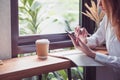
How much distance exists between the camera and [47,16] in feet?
7.50

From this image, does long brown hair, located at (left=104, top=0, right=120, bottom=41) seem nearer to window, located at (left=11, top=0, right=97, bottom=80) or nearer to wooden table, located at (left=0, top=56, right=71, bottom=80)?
wooden table, located at (left=0, top=56, right=71, bottom=80)

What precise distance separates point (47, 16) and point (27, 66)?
73cm

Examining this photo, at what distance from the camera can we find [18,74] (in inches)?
62.2

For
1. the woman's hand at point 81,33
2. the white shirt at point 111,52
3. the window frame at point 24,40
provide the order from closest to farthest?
the white shirt at point 111,52, the window frame at point 24,40, the woman's hand at point 81,33

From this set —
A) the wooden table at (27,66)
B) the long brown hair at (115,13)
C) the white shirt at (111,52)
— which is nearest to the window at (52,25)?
the wooden table at (27,66)

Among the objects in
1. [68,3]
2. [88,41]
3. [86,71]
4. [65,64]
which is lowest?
[86,71]

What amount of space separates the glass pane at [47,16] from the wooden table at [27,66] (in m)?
0.35

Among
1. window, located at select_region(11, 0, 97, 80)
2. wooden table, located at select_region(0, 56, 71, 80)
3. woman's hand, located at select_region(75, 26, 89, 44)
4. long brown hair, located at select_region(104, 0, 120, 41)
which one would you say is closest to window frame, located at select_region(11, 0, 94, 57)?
window, located at select_region(11, 0, 97, 80)

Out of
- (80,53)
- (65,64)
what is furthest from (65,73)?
(65,64)

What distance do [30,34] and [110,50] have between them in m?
0.69

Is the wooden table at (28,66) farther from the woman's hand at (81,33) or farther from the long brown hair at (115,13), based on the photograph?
the long brown hair at (115,13)

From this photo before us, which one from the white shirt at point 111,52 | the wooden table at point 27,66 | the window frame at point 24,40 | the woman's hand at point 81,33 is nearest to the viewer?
the wooden table at point 27,66

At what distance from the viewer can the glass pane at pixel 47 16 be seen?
213 cm

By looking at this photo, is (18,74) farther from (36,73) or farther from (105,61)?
(105,61)
